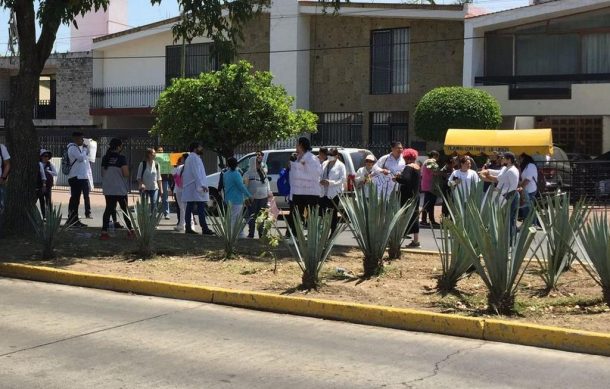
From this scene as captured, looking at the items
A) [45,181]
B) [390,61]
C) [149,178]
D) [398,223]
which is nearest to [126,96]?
[390,61]

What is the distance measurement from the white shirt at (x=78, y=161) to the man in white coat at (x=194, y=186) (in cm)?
281

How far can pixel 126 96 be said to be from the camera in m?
37.1

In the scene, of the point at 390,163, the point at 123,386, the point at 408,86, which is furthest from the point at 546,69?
the point at 123,386

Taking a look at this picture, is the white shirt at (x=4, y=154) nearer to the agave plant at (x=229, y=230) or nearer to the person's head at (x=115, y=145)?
the person's head at (x=115, y=145)

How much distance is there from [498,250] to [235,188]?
6.38m

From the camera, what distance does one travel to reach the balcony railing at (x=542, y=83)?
87.6ft

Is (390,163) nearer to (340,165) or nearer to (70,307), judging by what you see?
(340,165)

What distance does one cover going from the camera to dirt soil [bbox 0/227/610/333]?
802 centimetres

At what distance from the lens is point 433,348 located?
277 inches

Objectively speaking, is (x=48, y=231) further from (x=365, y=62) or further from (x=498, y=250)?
(x=365, y=62)

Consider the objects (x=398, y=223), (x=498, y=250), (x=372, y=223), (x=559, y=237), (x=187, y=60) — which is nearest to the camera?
(x=498, y=250)

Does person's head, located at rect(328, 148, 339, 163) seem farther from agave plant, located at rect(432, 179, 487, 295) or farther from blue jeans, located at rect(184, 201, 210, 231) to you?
agave plant, located at rect(432, 179, 487, 295)

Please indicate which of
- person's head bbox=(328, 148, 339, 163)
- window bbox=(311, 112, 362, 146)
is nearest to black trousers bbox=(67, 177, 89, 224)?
person's head bbox=(328, 148, 339, 163)

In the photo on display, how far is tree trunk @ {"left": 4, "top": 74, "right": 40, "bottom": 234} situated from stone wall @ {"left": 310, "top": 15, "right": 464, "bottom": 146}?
18.8 meters
